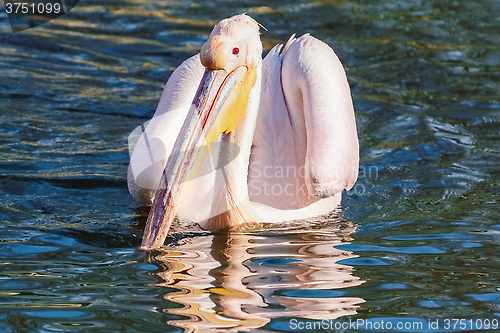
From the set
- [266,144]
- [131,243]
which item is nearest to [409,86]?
[266,144]

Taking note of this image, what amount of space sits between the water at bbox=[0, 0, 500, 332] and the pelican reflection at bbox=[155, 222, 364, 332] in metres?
0.01

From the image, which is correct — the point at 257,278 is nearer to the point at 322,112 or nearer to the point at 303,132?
the point at 322,112

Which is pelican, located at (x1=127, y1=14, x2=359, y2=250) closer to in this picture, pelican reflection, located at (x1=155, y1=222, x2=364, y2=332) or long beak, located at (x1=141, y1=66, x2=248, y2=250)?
long beak, located at (x1=141, y1=66, x2=248, y2=250)

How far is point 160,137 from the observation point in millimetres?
4840

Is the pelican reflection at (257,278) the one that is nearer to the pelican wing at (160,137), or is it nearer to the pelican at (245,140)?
the pelican at (245,140)

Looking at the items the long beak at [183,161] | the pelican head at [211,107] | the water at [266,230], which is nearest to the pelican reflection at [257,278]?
the water at [266,230]

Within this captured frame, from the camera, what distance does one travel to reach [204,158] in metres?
4.43

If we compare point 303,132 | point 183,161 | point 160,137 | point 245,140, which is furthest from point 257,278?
point 303,132

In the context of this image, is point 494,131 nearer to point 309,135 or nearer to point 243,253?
point 309,135

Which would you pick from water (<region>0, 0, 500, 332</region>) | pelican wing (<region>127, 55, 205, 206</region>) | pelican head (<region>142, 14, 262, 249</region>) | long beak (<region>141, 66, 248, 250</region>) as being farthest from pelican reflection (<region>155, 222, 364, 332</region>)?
pelican wing (<region>127, 55, 205, 206</region>)

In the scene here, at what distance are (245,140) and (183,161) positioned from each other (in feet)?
1.66

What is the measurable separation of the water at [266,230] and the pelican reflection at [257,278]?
1cm

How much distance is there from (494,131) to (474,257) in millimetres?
2562

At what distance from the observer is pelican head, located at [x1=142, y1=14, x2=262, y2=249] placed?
4121mm
